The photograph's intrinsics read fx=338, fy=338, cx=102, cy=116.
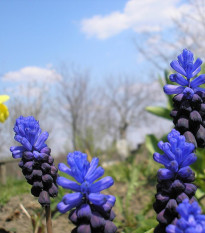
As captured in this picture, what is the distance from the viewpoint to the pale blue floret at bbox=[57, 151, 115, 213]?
1061 millimetres

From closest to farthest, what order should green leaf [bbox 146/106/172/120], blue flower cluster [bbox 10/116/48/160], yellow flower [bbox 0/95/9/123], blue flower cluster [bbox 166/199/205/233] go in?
blue flower cluster [bbox 166/199/205/233] → blue flower cluster [bbox 10/116/48/160] → yellow flower [bbox 0/95/9/123] → green leaf [bbox 146/106/172/120]

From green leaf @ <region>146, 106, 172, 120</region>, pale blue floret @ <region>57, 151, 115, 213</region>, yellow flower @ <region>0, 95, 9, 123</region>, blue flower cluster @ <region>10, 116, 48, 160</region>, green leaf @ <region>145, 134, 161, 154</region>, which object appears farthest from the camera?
green leaf @ <region>146, 106, 172, 120</region>

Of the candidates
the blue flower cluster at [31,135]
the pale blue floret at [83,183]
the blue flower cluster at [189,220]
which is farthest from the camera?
the blue flower cluster at [31,135]

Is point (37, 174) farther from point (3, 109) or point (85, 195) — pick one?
point (3, 109)

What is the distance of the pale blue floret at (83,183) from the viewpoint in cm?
106

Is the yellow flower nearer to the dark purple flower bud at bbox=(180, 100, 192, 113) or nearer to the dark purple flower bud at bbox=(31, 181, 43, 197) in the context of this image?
the dark purple flower bud at bbox=(31, 181, 43, 197)

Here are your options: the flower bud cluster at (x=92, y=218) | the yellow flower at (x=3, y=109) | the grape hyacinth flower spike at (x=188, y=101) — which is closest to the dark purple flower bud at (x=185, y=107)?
the grape hyacinth flower spike at (x=188, y=101)

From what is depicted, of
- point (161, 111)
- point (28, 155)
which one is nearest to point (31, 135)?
point (28, 155)

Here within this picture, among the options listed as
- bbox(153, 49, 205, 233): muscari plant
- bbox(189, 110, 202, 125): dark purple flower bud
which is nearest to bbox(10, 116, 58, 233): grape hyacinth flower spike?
bbox(153, 49, 205, 233): muscari plant

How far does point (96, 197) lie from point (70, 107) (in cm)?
3780

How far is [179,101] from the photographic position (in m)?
1.49

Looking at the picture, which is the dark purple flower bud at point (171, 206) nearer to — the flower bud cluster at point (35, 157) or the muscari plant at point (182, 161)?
the muscari plant at point (182, 161)

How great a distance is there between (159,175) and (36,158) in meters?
0.57

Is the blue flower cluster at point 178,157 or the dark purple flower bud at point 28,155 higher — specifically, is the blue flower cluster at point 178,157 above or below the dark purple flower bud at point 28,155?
below
